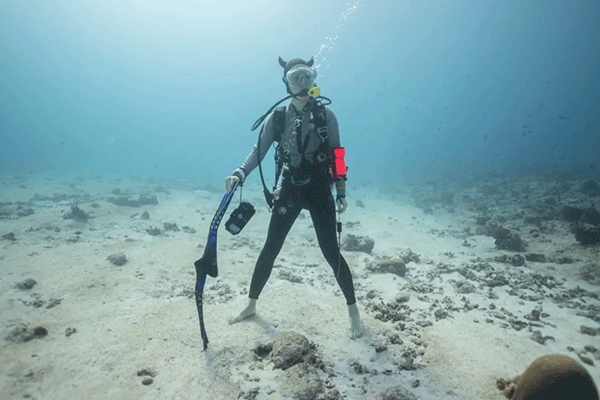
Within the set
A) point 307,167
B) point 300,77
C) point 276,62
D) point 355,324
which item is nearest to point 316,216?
point 307,167

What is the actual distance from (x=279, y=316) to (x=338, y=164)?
2.57 m

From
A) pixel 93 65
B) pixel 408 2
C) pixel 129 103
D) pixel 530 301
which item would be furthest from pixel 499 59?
pixel 129 103

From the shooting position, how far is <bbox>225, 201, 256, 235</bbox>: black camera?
3684 millimetres

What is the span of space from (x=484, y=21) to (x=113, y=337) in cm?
12530

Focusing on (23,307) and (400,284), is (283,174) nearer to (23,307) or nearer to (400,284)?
(400,284)

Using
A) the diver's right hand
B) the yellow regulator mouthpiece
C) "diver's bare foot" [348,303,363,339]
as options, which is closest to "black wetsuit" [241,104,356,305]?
"diver's bare foot" [348,303,363,339]

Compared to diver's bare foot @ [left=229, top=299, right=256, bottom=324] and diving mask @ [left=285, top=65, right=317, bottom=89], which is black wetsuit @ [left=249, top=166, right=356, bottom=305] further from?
diving mask @ [left=285, top=65, right=317, bottom=89]

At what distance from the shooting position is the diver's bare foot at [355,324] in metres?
3.80

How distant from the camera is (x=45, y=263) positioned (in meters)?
6.50

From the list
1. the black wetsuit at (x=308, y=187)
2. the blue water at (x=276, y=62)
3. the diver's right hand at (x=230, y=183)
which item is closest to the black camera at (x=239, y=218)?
the diver's right hand at (x=230, y=183)

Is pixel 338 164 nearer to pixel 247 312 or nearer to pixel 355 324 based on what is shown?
pixel 355 324

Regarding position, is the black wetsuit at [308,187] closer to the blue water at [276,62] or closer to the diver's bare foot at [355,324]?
the diver's bare foot at [355,324]

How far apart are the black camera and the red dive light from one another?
1278 millimetres

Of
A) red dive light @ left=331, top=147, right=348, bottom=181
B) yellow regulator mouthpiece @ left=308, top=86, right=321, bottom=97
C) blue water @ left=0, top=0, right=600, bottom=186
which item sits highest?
blue water @ left=0, top=0, right=600, bottom=186
